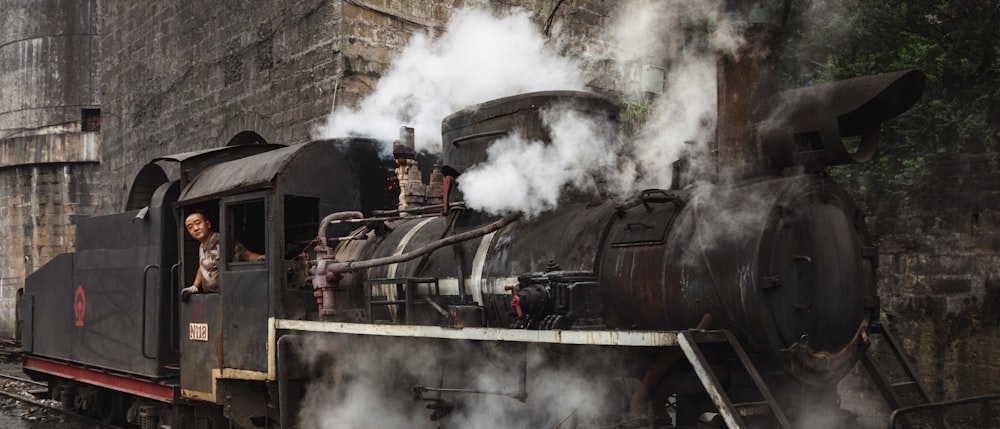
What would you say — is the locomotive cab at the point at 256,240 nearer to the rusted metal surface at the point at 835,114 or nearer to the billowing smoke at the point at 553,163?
the billowing smoke at the point at 553,163

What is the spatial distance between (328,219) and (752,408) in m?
3.53

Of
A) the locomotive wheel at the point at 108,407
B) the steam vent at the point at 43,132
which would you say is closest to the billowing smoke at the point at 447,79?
the locomotive wheel at the point at 108,407

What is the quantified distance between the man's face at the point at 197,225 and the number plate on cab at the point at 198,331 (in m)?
0.70

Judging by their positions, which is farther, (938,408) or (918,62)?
(918,62)

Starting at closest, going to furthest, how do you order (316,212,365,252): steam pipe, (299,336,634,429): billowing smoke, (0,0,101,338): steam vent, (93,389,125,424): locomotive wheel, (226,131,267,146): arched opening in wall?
(299,336,634,429): billowing smoke
(316,212,365,252): steam pipe
(93,389,125,424): locomotive wheel
(226,131,267,146): arched opening in wall
(0,0,101,338): steam vent

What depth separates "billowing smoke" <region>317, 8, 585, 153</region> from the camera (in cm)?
773

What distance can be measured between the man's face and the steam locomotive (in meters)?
0.13

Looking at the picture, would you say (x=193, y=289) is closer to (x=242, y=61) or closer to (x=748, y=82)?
(x=748, y=82)

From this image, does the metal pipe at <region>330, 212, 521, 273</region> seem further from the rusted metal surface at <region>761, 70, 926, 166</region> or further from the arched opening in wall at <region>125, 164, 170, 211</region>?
the arched opening in wall at <region>125, 164, 170, 211</region>

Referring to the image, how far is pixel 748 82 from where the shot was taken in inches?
160

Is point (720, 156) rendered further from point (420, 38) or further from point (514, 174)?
point (420, 38)

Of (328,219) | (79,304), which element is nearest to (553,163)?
(328,219)

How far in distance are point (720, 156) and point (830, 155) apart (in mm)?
513

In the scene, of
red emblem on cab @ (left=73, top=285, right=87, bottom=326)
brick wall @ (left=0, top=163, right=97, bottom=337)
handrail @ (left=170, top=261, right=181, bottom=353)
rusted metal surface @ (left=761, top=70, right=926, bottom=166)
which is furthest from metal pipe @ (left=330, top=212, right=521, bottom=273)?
brick wall @ (left=0, top=163, right=97, bottom=337)
